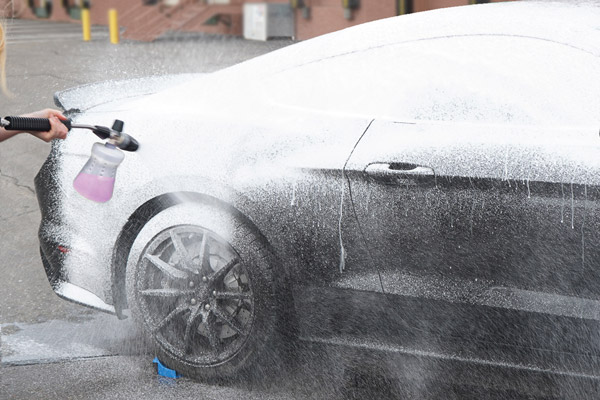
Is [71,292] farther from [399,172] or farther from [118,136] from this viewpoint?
[399,172]

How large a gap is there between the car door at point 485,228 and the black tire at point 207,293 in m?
0.52

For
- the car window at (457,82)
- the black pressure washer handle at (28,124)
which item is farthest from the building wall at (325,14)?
the black pressure washer handle at (28,124)

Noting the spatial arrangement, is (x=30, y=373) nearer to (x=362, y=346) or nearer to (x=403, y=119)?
(x=362, y=346)

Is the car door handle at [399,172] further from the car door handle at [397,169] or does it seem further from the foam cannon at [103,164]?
the foam cannon at [103,164]

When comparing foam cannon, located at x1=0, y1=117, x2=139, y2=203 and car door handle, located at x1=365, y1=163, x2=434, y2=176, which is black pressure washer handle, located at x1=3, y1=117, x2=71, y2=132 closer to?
foam cannon, located at x1=0, y1=117, x2=139, y2=203

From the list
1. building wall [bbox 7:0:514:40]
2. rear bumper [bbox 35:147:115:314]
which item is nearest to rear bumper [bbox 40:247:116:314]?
rear bumper [bbox 35:147:115:314]

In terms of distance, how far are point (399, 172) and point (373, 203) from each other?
16cm

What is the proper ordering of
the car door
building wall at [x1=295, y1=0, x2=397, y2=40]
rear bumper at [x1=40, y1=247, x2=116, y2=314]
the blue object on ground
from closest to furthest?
the car door
the blue object on ground
rear bumper at [x1=40, y1=247, x2=116, y2=314]
building wall at [x1=295, y1=0, x2=397, y2=40]

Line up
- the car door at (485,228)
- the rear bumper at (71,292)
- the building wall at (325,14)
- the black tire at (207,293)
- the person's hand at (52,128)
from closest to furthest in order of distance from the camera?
the car door at (485,228)
the person's hand at (52,128)
the black tire at (207,293)
the rear bumper at (71,292)
the building wall at (325,14)

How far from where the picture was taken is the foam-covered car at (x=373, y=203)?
3.38 meters

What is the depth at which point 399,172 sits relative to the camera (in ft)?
11.5

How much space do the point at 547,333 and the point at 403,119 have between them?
0.99 meters

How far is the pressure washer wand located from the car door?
3.23 feet

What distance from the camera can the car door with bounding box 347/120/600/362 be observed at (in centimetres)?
332
